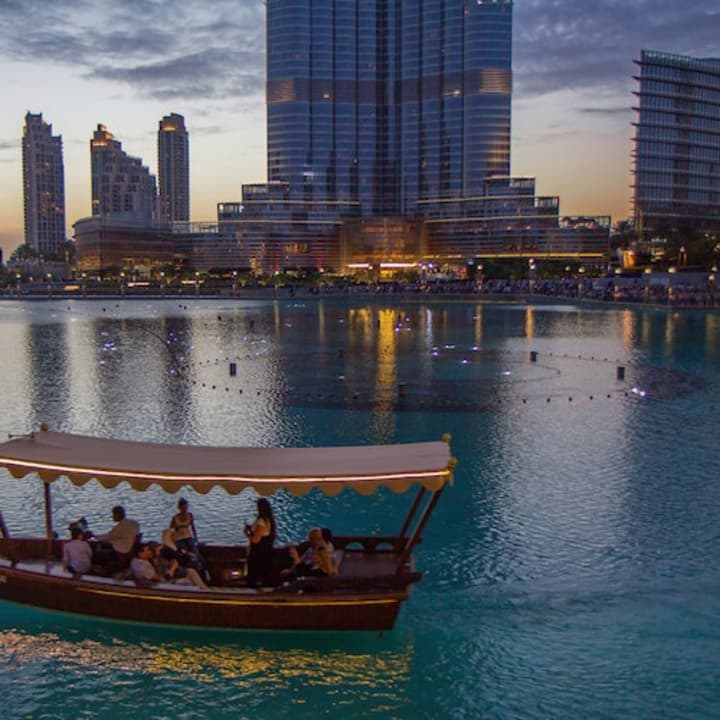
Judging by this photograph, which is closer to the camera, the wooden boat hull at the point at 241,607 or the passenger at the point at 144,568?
the wooden boat hull at the point at 241,607

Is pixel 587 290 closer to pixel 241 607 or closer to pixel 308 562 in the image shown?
pixel 308 562

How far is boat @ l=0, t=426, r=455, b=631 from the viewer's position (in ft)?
38.2

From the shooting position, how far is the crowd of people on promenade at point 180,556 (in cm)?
1217

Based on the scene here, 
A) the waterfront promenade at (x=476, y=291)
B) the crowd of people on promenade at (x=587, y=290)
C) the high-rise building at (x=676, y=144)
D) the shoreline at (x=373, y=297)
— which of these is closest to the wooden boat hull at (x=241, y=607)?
the shoreline at (x=373, y=297)

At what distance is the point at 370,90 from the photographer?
655 ft

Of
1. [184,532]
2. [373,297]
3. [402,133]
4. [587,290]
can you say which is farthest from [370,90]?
[184,532]

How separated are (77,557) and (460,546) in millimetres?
6982

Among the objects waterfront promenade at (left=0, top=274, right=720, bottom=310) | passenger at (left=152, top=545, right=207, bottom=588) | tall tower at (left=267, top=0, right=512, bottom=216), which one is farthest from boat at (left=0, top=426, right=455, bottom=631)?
tall tower at (left=267, top=0, right=512, bottom=216)

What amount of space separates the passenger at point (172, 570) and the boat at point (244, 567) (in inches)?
9.5

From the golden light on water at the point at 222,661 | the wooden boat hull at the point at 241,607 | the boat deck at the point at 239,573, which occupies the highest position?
the boat deck at the point at 239,573

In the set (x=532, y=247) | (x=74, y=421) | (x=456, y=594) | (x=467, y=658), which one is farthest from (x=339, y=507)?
(x=532, y=247)

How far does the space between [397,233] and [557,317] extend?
122 meters

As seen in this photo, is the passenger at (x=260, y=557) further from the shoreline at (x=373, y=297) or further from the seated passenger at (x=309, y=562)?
the shoreline at (x=373, y=297)

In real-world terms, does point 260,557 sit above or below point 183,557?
above
